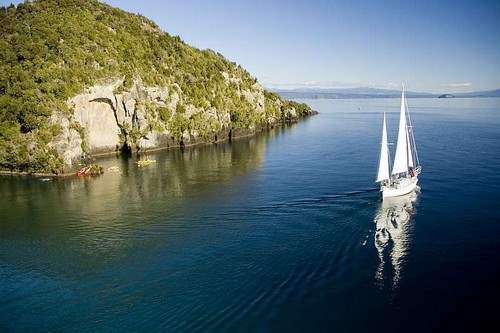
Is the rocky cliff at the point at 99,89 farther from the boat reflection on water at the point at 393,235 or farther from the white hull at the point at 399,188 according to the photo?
the boat reflection on water at the point at 393,235

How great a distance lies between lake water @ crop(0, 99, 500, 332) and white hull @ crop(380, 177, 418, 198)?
1774mm

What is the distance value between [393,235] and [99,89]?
8221 centimetres

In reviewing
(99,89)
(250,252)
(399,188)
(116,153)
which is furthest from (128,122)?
(250,252)

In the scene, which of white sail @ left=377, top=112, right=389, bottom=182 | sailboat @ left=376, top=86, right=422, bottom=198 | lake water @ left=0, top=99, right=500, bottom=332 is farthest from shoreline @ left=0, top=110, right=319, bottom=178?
sailboat @ left=376, top=86, right=422, bottom=198

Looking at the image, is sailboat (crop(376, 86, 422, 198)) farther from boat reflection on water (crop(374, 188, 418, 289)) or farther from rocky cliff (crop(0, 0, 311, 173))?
rocky cliff (crop(0, 0, 311, 173))

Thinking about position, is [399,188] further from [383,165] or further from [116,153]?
[116,153]

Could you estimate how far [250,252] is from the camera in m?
48.3

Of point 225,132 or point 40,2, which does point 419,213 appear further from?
point 40,2

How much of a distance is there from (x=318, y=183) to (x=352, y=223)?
20469 millimetres

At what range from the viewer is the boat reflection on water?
43531mm

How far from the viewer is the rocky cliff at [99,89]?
301ft

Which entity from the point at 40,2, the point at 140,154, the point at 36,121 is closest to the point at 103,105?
the point at 140,154

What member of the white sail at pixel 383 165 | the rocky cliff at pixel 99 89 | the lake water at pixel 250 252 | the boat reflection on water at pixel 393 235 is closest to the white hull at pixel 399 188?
the boat reflection on water at pixel 393 235

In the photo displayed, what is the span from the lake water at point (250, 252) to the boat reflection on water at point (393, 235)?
23 centimetres
